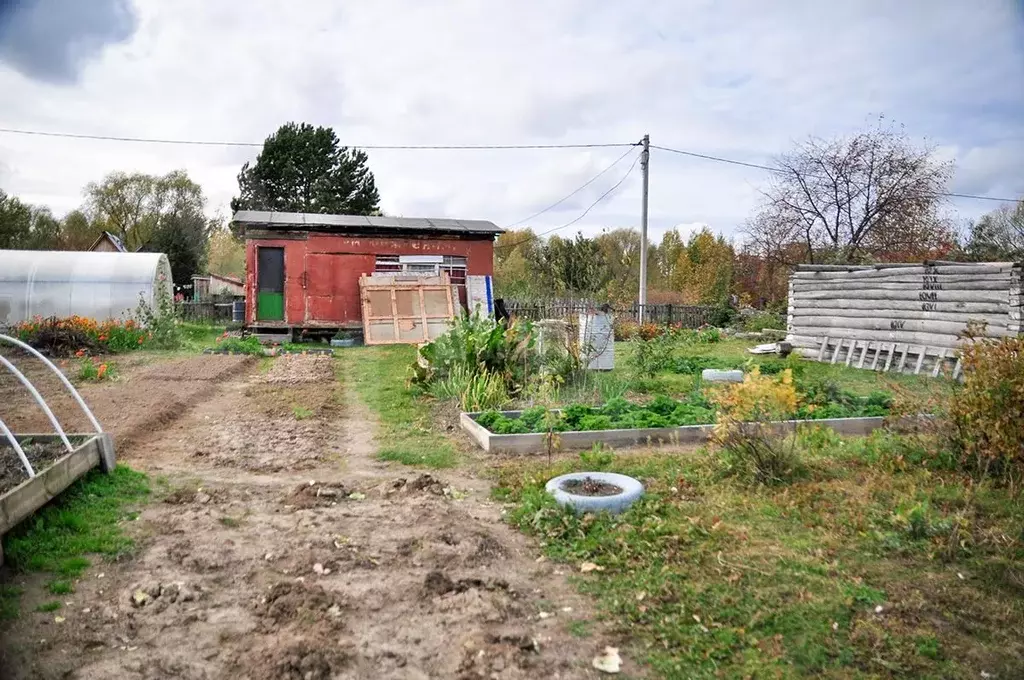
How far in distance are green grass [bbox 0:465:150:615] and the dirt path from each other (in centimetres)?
14

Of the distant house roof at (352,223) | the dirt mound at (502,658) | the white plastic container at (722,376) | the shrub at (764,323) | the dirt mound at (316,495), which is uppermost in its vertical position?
the distant house roof at (352,223)

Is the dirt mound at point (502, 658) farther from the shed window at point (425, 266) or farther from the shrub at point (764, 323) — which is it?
the shrub at point (764, 323)

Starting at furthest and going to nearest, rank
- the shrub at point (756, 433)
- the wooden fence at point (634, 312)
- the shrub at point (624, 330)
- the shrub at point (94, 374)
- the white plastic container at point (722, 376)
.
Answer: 1. the wooden fence at point (634, 312)
2. the shrub at point (624, 330)
3. the shrub at point (94, 374)
4. the white plastic container at point (722, 376)
5. the shrub at point (756, 433)

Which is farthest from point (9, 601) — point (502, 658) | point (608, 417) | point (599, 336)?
point (599, 336)

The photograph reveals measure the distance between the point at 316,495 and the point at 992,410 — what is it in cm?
492

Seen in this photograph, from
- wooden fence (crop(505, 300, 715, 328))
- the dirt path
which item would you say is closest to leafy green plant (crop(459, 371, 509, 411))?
the dirt path

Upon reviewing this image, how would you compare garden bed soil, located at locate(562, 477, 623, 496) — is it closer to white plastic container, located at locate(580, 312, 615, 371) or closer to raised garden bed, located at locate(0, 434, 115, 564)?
raised garden bed, located at locate(0, 434, 115, 564)

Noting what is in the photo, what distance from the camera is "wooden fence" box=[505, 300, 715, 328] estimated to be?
19297mm

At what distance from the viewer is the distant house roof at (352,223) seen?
59.0 feet

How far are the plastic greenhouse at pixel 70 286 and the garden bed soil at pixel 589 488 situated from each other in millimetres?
15591

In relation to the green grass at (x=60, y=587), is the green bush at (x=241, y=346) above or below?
above

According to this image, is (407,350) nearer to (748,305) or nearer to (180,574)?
(180,574)

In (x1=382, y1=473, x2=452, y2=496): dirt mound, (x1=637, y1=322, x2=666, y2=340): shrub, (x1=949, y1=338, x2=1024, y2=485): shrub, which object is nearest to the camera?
(x1=949, y1=338, x2=1024, y2=485): shrub

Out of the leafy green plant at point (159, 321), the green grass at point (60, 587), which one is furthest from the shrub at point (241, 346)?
A: the green grass at point (60, 587)
